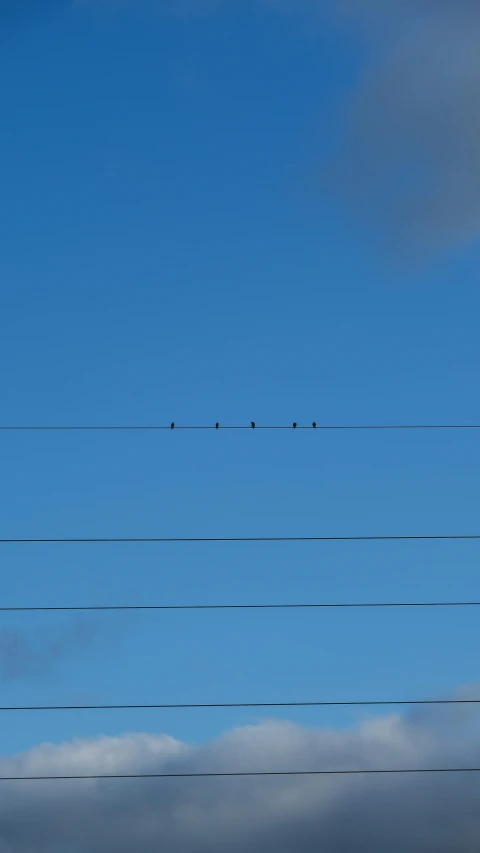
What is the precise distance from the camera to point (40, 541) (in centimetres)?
5722

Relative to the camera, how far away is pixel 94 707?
55.2 metres

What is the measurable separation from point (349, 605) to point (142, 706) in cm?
1029

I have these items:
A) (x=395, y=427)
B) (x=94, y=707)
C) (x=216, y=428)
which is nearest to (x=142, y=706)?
(x=94, y=707)

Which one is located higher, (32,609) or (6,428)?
(6,428)

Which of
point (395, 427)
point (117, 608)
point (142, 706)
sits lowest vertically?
point (142, 706)

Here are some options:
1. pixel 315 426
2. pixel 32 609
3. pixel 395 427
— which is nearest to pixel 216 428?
pixel 315 426

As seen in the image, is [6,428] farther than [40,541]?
Yes

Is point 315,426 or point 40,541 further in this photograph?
point 315,426

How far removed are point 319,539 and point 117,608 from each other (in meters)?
9.63

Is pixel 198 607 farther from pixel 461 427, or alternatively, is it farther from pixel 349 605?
pixel 461 427

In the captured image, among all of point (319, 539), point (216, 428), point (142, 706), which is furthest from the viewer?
point (216, 428)

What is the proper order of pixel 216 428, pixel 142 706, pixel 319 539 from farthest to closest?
1. pixel 216 428
2. pixel 319 539
3. pixel 142 706

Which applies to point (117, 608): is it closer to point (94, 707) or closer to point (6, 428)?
point (94, 707)

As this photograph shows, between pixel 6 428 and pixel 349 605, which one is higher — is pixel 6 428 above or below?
above
